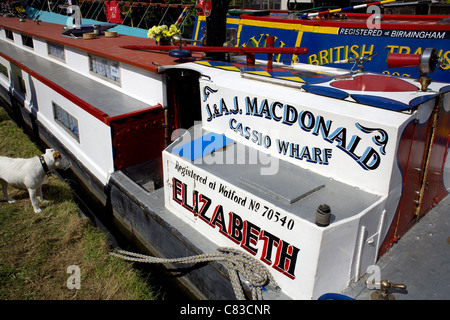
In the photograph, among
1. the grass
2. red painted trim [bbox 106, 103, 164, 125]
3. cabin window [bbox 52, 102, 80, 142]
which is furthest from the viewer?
cabin window [bbox 52, 102, 80, 142]

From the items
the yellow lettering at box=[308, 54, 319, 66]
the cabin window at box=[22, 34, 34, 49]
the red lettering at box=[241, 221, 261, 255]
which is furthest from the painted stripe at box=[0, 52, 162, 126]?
the cabin window at box=[22, 34, 34, 49]

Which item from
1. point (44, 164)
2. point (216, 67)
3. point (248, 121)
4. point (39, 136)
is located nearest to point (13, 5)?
point (39, 136)

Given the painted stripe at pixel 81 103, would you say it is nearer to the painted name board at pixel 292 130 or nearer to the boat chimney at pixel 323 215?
the painted name board at pixel 292 130

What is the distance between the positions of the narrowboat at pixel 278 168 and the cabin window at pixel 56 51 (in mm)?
3528

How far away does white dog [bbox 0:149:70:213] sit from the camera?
5.95m

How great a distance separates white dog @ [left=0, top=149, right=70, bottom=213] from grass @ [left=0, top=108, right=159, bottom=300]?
0.42m

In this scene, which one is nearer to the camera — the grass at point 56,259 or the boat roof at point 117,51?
the grass at point 56,259

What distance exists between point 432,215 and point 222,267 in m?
2.78

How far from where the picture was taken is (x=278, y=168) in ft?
12.7

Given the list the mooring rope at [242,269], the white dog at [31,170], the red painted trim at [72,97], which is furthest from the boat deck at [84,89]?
the mooring rope at [242,269]

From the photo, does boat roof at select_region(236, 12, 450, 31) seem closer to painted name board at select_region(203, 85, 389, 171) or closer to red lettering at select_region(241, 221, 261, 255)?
painted name board at select_region(203, 85, 389, 171)

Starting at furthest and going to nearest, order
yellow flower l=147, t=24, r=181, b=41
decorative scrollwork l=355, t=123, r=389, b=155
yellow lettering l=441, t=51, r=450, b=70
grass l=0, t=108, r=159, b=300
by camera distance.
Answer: yellow flower l=147, t=24, r=181, b=41
yellow lettering l=441, t=51, r=450, b=70
grass l=0, t=108, r=159, b=300
decorative scrollwork l=355, t=123, r=389, b=155

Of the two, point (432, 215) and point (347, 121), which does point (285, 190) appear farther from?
point (432, 215)

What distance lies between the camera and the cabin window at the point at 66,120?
22.7ft
